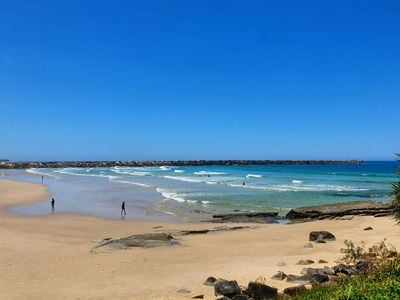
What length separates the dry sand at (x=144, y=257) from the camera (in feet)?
39.5

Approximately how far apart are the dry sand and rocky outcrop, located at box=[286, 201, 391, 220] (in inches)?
47.8

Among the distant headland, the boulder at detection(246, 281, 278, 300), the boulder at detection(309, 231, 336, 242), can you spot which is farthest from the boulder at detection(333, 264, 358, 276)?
the distant headland

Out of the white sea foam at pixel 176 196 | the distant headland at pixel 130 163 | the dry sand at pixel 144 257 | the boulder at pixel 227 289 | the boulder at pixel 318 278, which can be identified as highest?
the distant headland at pixel 130 163

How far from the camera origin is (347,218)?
2623 centimetres

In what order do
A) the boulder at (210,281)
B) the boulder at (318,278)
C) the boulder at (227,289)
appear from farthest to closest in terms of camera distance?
the boulder at (210,281)
the boulder at (318,278)
the boulder at (227,289)

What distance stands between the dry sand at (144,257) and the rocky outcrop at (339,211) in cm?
121

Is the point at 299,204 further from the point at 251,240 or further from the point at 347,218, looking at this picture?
the point at 251,240

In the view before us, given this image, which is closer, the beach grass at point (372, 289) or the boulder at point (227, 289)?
the beach grass at point (372, 289)

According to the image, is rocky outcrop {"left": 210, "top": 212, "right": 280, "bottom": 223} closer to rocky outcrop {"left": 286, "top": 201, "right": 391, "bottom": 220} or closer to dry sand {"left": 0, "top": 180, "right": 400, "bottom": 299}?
rocky outcrop {"left": 286, "top": 201, "right": 391, "bottom": 220}

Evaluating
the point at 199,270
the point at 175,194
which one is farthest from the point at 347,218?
the point at 175,194

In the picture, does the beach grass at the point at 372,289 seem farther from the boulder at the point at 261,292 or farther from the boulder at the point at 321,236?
the boulder at the point at 321,236

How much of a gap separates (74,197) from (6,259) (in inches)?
1043

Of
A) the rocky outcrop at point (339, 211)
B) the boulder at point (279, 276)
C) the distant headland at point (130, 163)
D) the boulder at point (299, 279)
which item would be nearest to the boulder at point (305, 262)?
the boulder at point (279, 276)

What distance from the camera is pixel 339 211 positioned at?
27.2m
